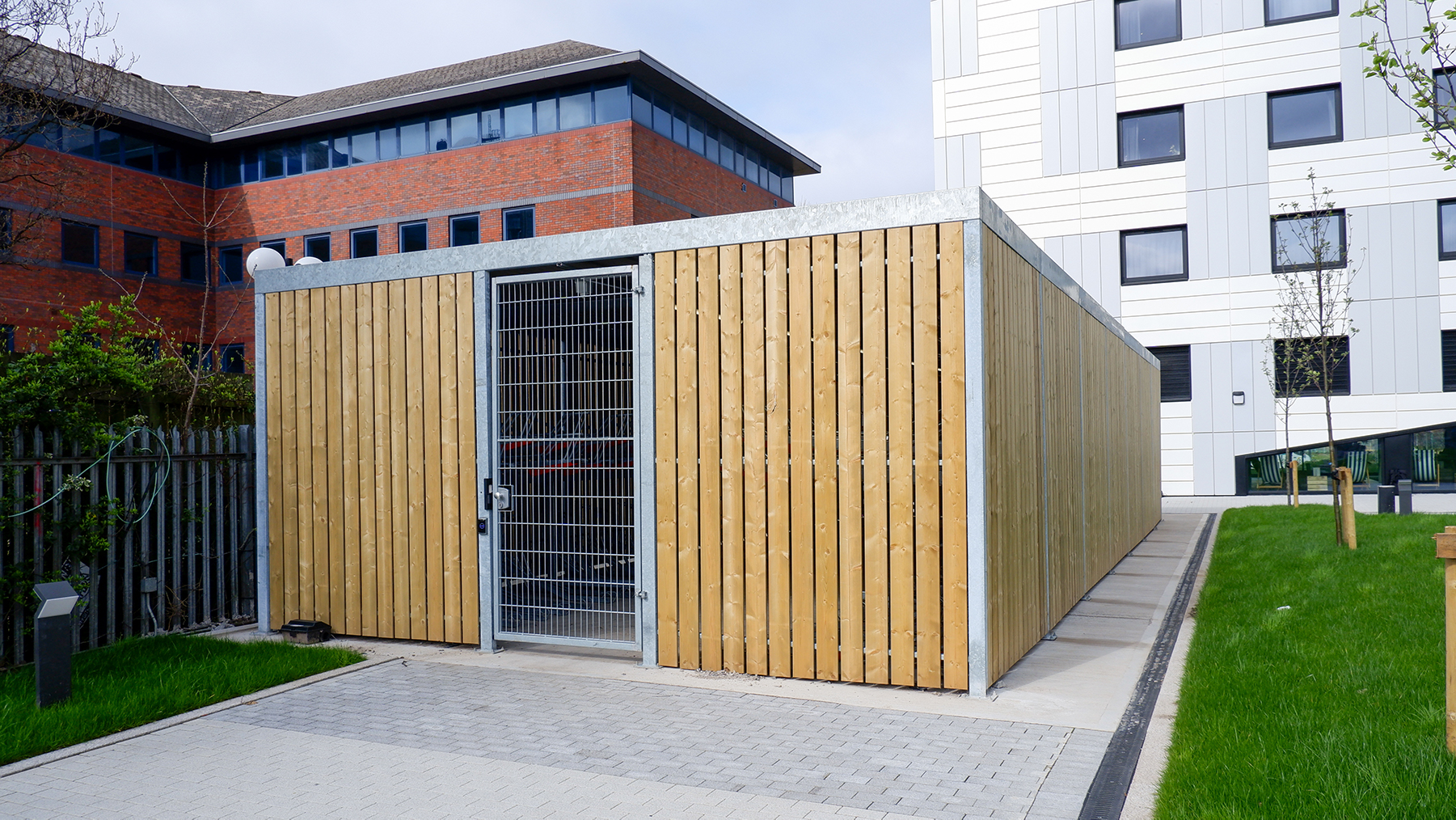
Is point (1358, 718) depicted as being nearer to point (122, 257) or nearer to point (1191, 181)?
point (1191, 181)

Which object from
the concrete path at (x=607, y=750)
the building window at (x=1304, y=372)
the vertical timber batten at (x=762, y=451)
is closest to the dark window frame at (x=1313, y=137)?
the building window at (x=1304, y=372)

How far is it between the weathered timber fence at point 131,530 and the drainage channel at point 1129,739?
22.4 ft

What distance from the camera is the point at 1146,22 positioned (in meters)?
25.8

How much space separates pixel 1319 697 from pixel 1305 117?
77.7ft

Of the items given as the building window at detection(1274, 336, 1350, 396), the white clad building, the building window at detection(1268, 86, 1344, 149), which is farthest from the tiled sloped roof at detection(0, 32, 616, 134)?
the building window at detection(1274, 336, 1350, 396)

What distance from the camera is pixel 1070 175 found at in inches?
1032

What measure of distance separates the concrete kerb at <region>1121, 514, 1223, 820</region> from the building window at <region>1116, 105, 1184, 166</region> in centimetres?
2082

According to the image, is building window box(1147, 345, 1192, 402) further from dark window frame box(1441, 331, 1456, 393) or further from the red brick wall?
the red brick wall

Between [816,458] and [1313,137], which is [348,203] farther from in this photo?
[816,458]

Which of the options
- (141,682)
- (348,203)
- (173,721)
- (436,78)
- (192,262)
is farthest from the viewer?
(192,262)

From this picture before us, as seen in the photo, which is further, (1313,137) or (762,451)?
(1313,137)

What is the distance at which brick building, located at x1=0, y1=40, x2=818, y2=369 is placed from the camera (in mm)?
25375

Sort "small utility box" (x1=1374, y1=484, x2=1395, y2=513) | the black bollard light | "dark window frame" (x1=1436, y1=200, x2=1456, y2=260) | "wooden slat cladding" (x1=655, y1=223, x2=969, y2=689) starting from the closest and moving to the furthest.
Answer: the black bollard light, "wooden slat cladding" (x1=655, y1=223, x2=969, y2=689), "small utility box" (x1=1374, y1=484, x2=1395, y2=513), "dark window frame" (x1=1436, y1=200, x2=1456, y2=260)

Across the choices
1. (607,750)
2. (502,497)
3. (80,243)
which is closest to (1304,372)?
(502,497)
